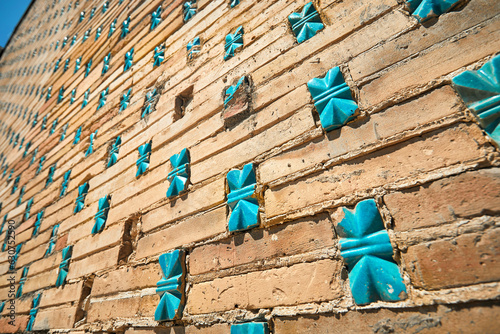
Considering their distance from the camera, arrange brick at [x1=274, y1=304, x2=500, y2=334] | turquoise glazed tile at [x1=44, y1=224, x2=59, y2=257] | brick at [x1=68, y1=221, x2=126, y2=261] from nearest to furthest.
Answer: brick at [x1=274, y1=304, x2=500, y2=334] → brick at [x1=68, y1=221, x2=126, y2=261] → turquoise glazed tile at [x1=44, y1=224, x2=59, y2=257]

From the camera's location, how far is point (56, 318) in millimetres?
2137

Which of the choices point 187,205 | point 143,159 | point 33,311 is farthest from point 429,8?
point 33,311

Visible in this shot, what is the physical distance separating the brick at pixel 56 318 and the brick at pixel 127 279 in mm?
283

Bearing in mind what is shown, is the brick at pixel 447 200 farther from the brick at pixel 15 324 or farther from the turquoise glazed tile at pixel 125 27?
the turquoise glazed tile at pixel 125 27

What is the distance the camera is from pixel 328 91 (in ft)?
4.13

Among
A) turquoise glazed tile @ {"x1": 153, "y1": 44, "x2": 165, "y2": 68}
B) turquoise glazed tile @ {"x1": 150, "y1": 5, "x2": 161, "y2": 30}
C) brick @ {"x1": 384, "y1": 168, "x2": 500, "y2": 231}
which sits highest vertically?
turquoise glazed tile @ {"x1": 150, "y1": 5, "x2": 161, "y2": 30}

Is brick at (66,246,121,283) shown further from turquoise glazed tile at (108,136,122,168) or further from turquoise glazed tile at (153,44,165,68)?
turquoise glazed tile at (153,44,165,68)

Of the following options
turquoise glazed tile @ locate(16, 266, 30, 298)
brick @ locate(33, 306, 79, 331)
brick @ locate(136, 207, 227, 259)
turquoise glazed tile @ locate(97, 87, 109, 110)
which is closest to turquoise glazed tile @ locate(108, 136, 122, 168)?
turquoise glazed tile @ locate(97, 87, 109, 110)

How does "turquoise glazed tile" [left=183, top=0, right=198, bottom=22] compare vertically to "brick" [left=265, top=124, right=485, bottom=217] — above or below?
above

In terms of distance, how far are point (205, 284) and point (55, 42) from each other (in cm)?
623

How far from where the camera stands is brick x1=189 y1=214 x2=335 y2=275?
3.63 feet

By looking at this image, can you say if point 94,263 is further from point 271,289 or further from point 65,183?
point 271,289

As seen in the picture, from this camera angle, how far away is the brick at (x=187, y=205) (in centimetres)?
150

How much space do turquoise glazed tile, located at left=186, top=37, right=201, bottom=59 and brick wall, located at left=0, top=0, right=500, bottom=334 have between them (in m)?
0.01
